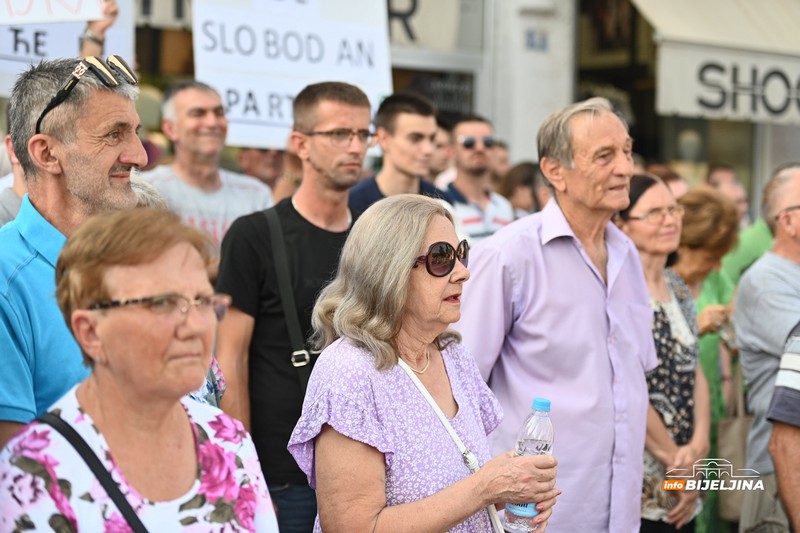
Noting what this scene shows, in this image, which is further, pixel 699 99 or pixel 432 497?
pixel 699 99

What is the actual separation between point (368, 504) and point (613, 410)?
4.49ft

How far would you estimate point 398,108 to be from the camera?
600 centimetres

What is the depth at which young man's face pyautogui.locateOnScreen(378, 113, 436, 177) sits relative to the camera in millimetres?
5773

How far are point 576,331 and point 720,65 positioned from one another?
541 centimetres

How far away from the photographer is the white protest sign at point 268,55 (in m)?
5.61

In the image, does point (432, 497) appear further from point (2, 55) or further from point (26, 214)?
point (2, 55)

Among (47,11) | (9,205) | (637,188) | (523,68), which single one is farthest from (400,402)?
(523,68)

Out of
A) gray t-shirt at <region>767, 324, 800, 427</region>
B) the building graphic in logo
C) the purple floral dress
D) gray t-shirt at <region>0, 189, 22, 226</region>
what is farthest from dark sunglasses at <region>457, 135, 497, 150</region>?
the purple floral dress

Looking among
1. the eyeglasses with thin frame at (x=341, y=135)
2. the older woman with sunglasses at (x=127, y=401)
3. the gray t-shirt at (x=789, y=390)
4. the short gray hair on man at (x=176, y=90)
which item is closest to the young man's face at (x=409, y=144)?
the short gray hair on man at (x=176, y=90)

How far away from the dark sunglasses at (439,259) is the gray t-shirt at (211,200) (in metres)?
2.60

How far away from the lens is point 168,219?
2217 millimetres

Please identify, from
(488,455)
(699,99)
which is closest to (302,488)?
(488,455)

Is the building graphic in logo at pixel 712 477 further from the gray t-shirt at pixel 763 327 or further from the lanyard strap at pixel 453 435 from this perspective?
the lanyard strap at pixel 453 435

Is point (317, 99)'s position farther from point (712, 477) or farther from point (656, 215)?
point (712, 477)
